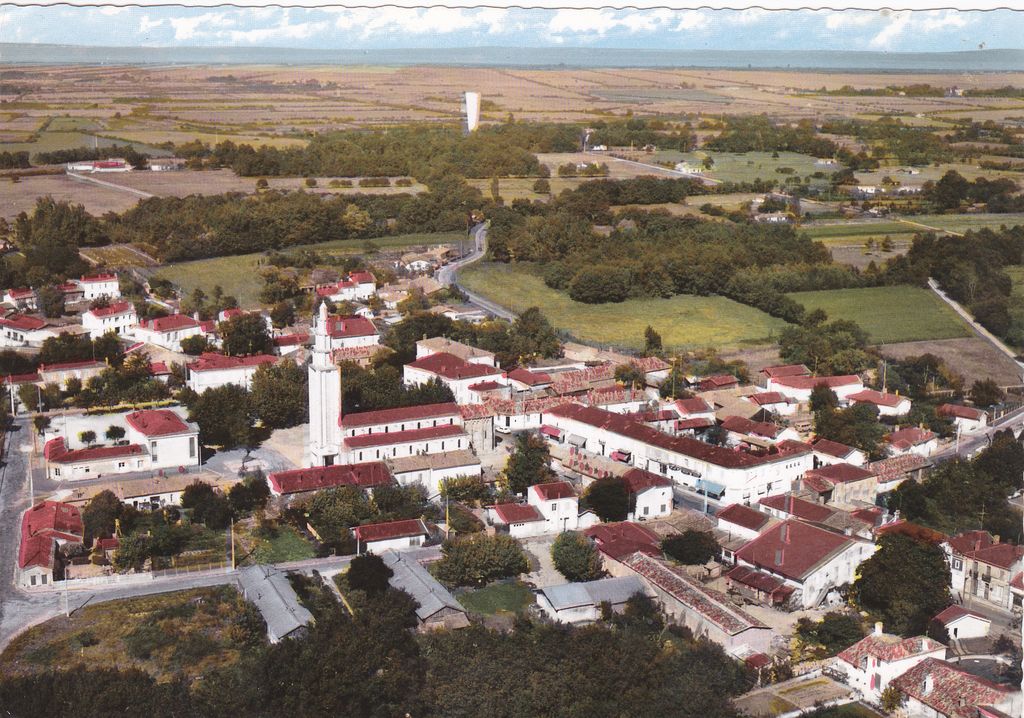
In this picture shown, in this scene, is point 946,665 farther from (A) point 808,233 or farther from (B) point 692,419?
(A) point 808,233

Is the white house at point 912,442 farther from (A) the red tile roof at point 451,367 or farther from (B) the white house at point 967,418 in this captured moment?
(A) the red tile roof at point 451,367

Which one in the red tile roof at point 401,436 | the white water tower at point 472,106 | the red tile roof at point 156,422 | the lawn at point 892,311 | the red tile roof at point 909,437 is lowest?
the red tile roof at point 909,437

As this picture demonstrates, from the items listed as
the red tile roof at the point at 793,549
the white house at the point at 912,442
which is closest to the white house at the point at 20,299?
the red tile roof at the point at 793,549

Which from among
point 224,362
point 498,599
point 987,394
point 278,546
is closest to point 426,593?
point 498,599

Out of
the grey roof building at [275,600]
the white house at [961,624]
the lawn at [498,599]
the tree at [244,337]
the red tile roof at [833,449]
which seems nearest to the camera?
the grey roof building at [275,600]

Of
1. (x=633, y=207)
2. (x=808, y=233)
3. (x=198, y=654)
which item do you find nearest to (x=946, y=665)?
(x=198, y=654)

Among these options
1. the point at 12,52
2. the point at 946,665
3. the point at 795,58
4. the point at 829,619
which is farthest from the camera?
Result: the point at 795,58
